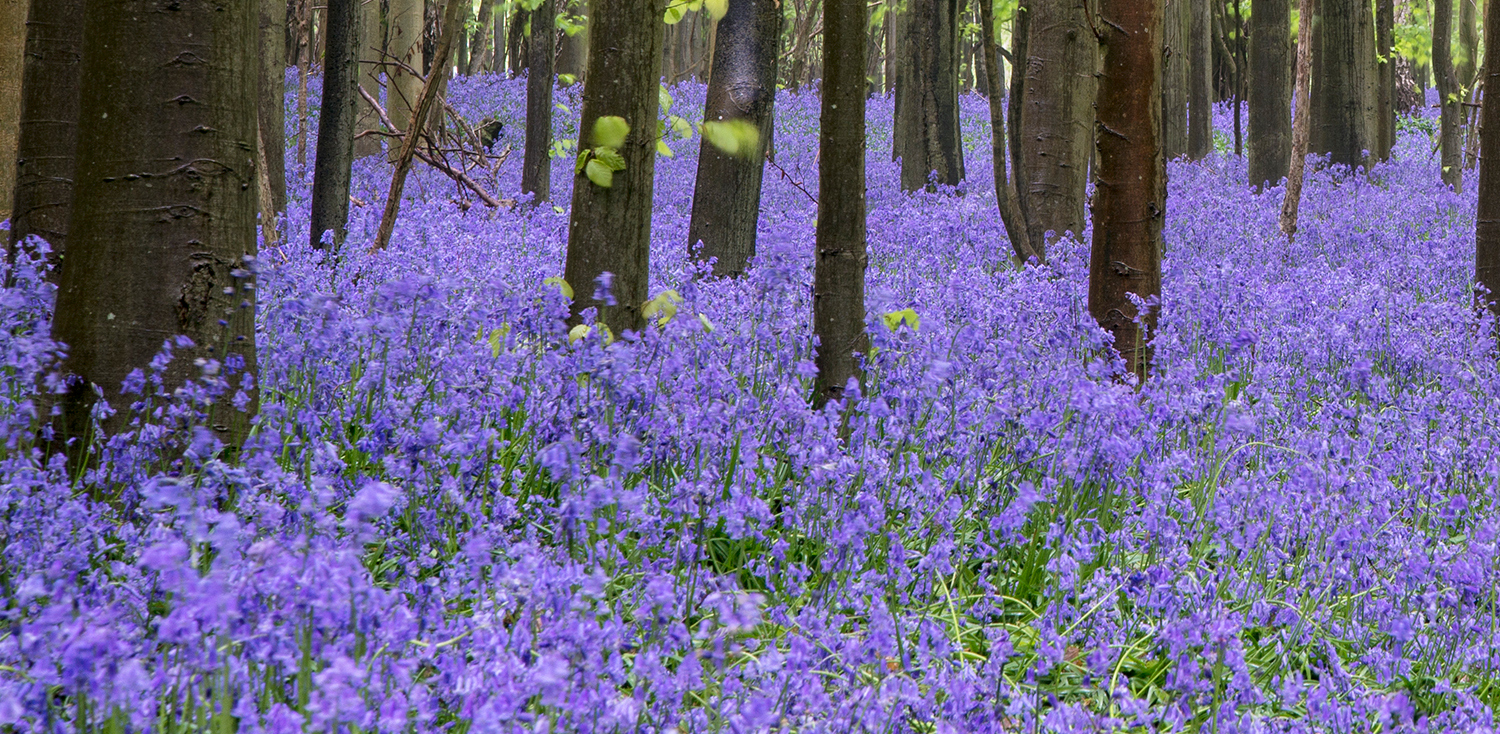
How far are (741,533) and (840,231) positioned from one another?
172cm

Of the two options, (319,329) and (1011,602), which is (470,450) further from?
(1011,602)

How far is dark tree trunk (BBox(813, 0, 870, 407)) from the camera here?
3.80m

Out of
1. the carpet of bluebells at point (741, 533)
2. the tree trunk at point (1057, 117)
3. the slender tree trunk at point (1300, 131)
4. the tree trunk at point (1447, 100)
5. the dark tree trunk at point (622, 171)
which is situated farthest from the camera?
the tree trunk at point (1447, 100)

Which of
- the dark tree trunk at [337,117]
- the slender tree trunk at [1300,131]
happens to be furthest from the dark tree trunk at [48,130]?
the slender tree trunk at [1300,131]

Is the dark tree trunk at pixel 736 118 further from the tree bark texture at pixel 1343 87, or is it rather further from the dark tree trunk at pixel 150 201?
the tree bark texture at pixel 1343 87

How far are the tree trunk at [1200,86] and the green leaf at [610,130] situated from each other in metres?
13.0

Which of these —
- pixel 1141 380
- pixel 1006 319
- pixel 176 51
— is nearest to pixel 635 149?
pixel 176 51

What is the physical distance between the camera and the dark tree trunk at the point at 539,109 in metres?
9.70

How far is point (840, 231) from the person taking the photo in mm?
3861

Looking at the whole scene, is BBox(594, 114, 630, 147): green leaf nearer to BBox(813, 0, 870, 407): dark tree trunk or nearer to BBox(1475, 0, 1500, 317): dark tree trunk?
BBox(813, 0, 870, 407): dark tree trunk

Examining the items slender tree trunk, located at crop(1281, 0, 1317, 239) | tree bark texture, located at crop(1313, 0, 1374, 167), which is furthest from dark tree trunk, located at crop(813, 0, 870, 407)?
tree bark texture, located at crop(1313, 0, 1374, 167)

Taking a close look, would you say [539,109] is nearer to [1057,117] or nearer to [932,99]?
[932,99]

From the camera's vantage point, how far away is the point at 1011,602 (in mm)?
3039

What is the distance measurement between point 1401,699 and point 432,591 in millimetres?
1591
